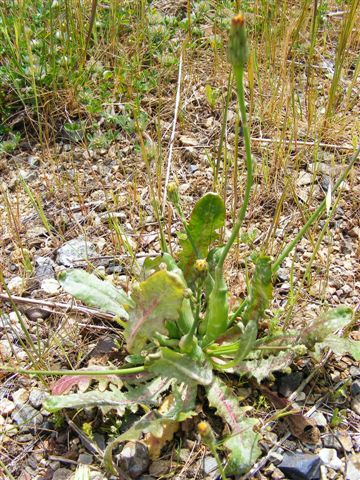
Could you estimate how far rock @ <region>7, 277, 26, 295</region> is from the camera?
7.38ft

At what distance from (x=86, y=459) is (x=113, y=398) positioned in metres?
0.21

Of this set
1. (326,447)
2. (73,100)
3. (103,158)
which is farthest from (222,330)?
(73,100)

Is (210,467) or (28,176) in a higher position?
(28,176)

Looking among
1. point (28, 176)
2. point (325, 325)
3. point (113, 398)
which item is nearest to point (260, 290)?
point (325, 325)

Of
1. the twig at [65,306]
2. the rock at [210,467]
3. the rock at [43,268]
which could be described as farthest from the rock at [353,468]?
the rock at [43,268]

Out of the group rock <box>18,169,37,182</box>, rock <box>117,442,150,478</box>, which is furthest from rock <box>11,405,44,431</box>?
rock <box>18,169,37,182</box>

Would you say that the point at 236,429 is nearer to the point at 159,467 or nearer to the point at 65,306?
the point at 159,467

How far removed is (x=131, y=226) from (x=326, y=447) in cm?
124

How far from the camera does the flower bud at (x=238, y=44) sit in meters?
1.30

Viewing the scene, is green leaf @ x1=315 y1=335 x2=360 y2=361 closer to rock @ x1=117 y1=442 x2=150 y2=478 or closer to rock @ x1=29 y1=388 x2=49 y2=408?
rock @ x1=117 y1=442 x2=150 y2=478

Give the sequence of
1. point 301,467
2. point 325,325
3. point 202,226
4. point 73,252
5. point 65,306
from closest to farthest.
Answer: point 301,467 < point 325,325 < point 202,226 < point 65,306 < point 73,252

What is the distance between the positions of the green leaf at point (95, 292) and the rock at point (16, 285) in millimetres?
403

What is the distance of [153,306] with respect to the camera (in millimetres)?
1688

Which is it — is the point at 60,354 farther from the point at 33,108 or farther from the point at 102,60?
the point at 102,60
